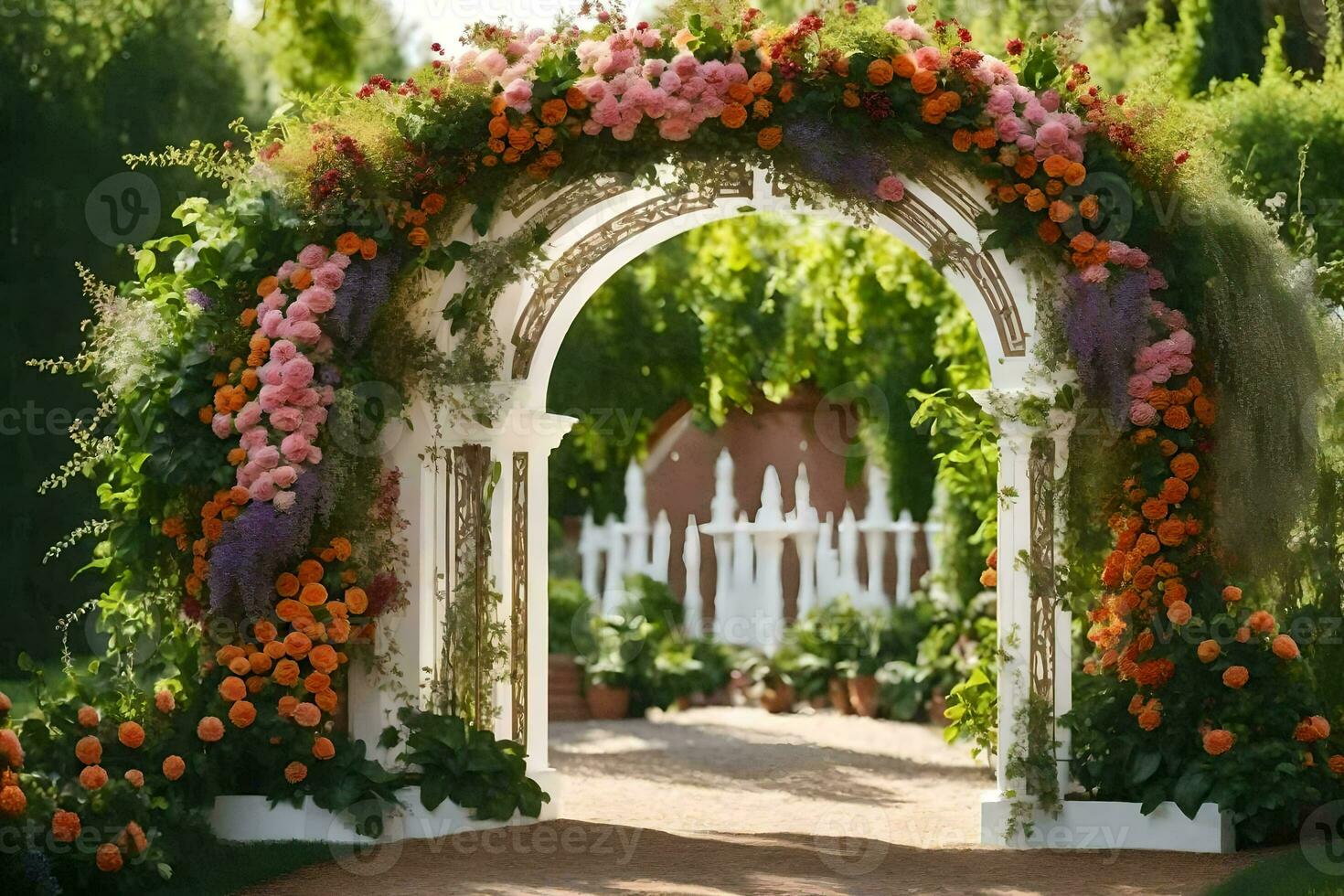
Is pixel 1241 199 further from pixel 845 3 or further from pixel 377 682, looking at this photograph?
pixel 377 682

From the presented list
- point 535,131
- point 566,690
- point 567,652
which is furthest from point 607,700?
point 535,131

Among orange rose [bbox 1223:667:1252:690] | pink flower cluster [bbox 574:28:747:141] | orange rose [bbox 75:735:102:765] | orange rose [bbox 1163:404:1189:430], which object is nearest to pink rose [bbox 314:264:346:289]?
pink flower cluster [bbox 574:28:747:141]

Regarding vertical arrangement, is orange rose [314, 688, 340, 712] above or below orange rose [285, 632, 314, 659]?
below

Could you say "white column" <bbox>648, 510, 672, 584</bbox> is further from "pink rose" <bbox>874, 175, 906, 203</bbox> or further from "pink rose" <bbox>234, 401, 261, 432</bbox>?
"pink rose" <bbox>234, 401, 261, 432</bbox>

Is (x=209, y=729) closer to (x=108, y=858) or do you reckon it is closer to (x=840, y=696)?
(x=108, y=858)

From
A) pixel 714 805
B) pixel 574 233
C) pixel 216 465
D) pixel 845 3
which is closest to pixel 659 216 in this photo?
pixel 574 233

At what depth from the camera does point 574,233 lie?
7.60 meters

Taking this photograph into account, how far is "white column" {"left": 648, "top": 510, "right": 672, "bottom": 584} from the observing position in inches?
525

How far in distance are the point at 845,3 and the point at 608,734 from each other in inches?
233

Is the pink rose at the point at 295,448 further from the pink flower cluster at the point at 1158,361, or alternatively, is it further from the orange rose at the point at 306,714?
the pink flower cluster at the point at 1158,361

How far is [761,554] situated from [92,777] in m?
7.77

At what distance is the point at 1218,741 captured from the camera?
20.9 ft

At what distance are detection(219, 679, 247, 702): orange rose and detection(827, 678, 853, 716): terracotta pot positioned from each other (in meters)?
6.27

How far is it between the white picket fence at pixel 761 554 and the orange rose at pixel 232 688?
6.19 m
